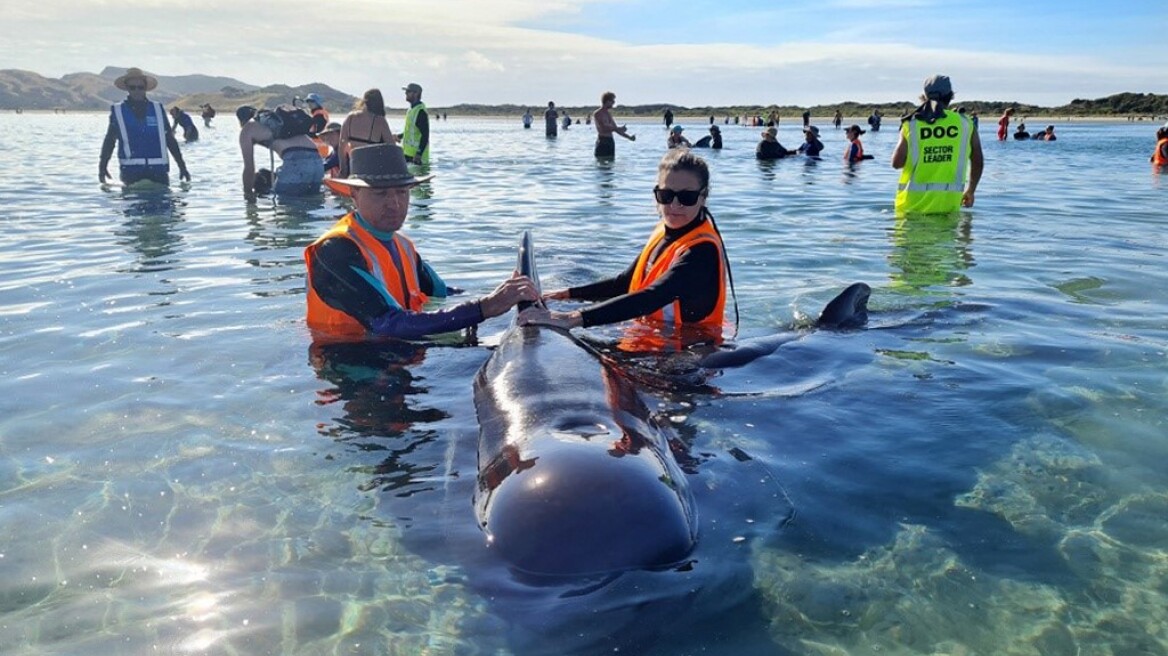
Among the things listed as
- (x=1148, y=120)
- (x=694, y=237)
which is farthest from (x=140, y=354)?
(x=1148, y=120)

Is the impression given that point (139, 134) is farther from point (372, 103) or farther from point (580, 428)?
point (580, 428)

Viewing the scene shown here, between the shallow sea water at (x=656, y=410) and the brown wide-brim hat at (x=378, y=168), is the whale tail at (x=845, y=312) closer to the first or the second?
the shallow sea water at (x=656, y=410)

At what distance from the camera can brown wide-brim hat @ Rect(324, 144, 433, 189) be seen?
6.49 m

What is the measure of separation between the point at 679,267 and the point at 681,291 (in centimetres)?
19

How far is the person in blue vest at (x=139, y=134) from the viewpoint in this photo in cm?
1641

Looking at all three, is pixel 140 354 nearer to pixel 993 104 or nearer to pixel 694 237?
pixel 694 237

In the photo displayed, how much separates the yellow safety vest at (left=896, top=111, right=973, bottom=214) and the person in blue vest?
13.5 meters

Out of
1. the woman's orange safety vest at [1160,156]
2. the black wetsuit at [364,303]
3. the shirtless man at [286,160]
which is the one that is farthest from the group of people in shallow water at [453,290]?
the woman's orange safety vest at [1160,156]

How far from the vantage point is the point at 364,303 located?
21.2 feet

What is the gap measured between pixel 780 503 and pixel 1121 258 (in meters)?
9.65

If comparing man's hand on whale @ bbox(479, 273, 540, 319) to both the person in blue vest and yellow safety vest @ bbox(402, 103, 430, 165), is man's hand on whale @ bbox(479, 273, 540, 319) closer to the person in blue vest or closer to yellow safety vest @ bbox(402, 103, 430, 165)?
the person in blue vest

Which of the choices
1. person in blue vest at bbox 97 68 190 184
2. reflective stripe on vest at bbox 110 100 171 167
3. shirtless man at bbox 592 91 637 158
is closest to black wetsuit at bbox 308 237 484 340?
person in blue vest at bbox 97 68 190 184

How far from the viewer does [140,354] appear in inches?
290

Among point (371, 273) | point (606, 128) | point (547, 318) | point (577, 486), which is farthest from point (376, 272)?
point (606, 128)
